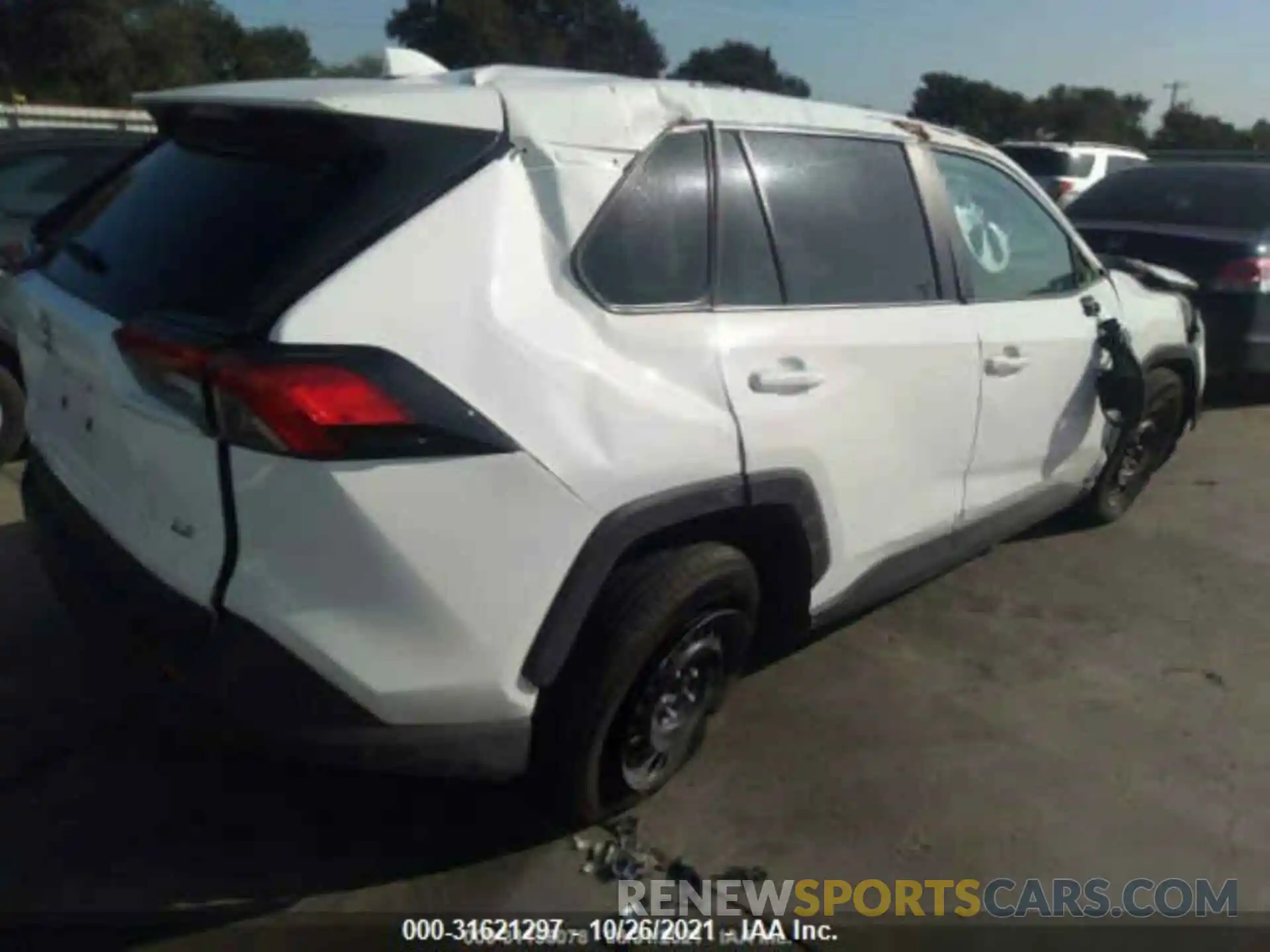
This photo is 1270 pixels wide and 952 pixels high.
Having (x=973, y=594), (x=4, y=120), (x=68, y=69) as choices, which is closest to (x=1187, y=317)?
(x=973, y=594)

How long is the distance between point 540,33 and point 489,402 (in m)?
32.8

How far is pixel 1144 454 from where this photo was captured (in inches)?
211

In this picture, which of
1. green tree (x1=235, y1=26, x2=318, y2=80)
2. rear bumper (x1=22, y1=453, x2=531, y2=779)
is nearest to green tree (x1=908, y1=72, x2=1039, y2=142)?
green tree (x1=235, y1=26, x2=318, y2=80)

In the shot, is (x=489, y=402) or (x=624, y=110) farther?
(x=624, y=110)

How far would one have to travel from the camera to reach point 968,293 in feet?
12.2

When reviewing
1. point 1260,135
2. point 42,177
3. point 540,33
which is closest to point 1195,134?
point 1260,135

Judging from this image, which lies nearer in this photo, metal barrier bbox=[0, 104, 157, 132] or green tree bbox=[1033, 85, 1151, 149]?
metal barrier bbox=[0, 104, 157, 132]

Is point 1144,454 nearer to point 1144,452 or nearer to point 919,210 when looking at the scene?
point 1144,452

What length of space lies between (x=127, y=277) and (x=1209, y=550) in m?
4.37

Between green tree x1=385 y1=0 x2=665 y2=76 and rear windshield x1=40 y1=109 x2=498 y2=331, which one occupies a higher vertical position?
green tree x1=385 y1=0 x2=665 y2=76

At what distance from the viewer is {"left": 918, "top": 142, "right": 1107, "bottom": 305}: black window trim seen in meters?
3.70

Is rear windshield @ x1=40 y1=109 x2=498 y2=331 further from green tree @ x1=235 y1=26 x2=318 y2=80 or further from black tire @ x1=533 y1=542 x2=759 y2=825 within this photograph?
green tree @ x1=235 y1=26 x2=318 y2=80

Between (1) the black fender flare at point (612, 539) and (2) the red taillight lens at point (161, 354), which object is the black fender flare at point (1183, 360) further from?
(2) the red taillight lens at point (161, 354)

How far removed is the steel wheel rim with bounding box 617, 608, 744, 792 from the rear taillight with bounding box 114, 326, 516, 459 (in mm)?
858
